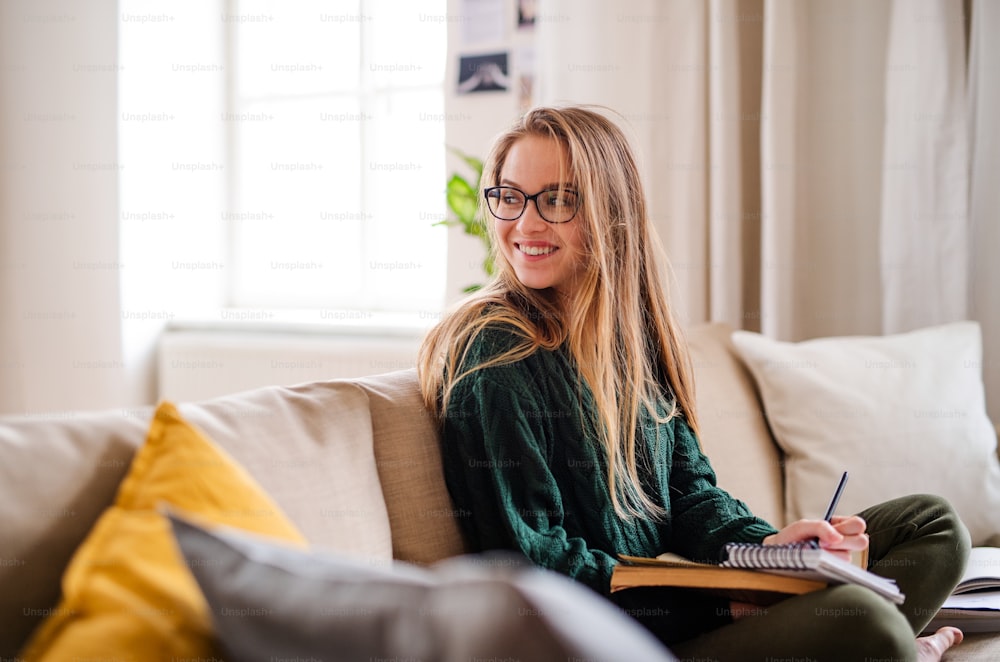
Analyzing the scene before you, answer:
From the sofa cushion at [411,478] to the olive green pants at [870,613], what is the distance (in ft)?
1.13

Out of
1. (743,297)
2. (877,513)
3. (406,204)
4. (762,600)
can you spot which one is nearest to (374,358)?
(406,204)

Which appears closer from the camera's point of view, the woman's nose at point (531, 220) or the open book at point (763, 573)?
the open book at point (763, 573)

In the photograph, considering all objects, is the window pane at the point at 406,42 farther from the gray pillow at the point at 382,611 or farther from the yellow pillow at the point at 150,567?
the gray pillow at the point at 382,611

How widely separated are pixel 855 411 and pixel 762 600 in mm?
872

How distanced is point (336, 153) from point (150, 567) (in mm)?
3158

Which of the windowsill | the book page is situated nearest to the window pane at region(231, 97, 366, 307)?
the windowsill

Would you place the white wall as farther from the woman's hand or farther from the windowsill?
the woman's hand

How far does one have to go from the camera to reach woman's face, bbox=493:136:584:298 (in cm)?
148

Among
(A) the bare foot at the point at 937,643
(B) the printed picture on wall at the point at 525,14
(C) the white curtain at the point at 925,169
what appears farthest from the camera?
(B) the printed picture on wall at the point at 525,14

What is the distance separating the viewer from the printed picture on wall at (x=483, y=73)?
305 centimetres

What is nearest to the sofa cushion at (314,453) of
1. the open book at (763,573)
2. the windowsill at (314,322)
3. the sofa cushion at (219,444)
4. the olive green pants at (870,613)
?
the sofa cushion at (219,444)

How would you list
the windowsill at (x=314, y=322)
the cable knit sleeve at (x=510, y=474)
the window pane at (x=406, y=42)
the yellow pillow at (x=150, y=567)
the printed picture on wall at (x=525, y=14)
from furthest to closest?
the window pane at (x=406, y=42) < the windowsill at (x=314, y=322) < the printed picture on wall at (x=525, y=14) < the cable knit sleeve at (x=510, y=474) < the yellow pillow at (x=150, y=567)

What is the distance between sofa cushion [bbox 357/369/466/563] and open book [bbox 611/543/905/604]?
261 millimetres

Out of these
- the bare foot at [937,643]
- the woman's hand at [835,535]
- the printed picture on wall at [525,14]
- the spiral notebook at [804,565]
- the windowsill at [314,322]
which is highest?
the printed picture on wall at [525,14]
